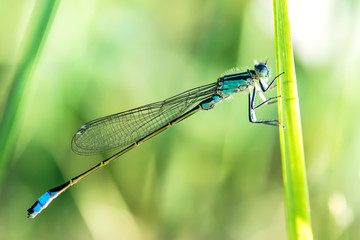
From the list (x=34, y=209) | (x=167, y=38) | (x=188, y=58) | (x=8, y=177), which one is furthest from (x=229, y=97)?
(x=8, y=177)

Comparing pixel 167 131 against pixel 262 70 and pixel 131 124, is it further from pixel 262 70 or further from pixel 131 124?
pixel 262 70

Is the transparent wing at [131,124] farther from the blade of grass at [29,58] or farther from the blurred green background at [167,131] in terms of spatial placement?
the blade of grass at [29,58]

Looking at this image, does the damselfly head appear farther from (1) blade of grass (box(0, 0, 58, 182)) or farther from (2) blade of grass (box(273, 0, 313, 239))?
(1) blade of grass (box(0, 0, 58, 182))

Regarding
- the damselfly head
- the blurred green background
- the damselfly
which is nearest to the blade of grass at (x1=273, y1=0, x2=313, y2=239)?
the damselfly head

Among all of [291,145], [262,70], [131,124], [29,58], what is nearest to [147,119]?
[131,124]

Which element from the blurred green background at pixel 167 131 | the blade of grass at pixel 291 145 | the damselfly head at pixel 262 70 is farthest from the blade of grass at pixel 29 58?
the damselfly head at pixel 262 70

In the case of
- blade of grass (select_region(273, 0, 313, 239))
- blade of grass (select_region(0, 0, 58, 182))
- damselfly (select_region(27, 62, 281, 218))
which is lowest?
blade of grass (select_region(273, 0, 313, 239))

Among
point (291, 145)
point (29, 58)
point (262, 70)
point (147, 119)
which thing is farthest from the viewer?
point (147, 119)
